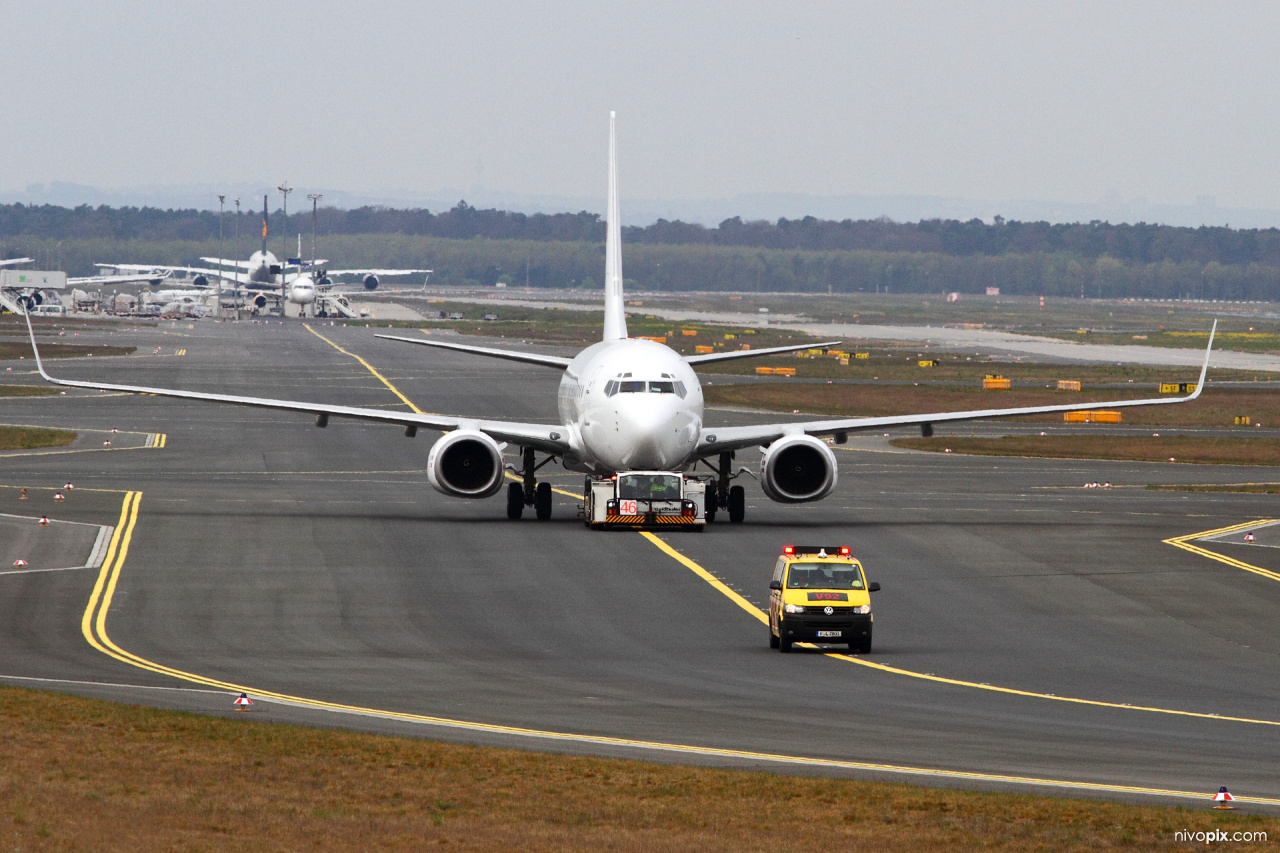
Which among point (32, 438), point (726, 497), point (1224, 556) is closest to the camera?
point (1224, 556)

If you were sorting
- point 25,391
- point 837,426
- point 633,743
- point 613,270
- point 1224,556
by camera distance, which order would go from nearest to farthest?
point 633,743
point 1224,556
point 837,426
point 613,270
point 25,391

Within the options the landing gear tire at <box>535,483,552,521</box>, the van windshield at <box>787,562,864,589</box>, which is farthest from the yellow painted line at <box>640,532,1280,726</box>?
the landing gear tire at <box>535,483,552,521</box>

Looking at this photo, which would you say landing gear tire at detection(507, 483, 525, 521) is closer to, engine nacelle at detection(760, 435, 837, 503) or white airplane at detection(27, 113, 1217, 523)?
white airplane at detection(27, 113, 1217, 523)

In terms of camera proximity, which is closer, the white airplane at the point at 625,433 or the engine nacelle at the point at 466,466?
the white airplane at the point at 625,433

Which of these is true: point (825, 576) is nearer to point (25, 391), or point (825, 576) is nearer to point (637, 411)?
point (637, 411)

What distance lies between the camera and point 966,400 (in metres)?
97.8

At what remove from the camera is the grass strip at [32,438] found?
73.2 metres

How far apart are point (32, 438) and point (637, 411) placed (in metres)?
39.6

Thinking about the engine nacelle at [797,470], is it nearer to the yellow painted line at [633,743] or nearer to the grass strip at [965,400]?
the yellow painted line at [633,743]

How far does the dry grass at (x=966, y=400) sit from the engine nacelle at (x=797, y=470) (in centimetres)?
4034

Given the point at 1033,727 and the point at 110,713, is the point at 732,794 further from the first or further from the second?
the point at 110,713

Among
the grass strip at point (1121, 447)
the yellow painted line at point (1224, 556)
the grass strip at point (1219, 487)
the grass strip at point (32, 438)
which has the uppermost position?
the yellow painted line at point (1224, 556)

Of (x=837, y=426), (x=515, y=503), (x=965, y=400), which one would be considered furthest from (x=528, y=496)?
(x=965, y=400)

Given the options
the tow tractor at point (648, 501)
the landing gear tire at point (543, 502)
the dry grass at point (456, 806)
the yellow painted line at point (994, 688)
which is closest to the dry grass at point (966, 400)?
the landing gear tire at point (543, 502)
